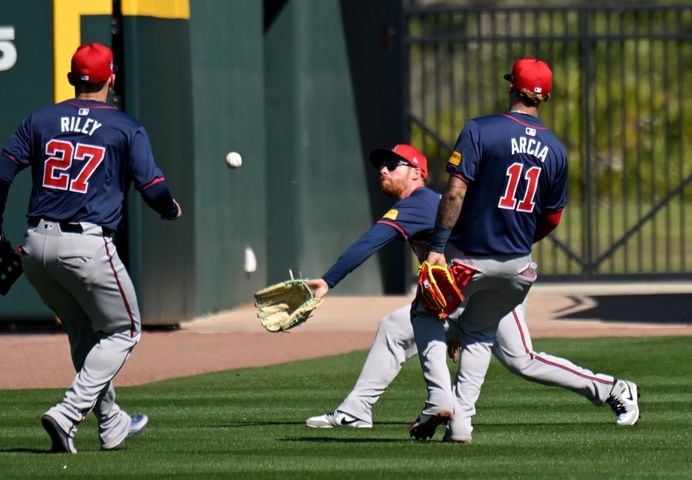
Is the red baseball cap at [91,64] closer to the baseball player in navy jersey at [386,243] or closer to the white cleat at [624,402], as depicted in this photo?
the baseball player in navy jersey at [386,243]

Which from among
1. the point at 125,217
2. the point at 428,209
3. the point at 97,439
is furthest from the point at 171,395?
the point at 125,217

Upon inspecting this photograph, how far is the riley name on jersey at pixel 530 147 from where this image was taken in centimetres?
862

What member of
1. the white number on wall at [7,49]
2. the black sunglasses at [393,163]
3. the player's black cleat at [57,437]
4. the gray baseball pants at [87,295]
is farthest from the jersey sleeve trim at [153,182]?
the white number on wall at [7,49]

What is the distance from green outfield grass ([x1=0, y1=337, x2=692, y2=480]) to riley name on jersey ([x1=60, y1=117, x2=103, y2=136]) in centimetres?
153

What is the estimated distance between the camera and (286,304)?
916cm

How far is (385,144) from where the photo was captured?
64.2 feet

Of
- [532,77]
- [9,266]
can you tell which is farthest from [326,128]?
[532,77]

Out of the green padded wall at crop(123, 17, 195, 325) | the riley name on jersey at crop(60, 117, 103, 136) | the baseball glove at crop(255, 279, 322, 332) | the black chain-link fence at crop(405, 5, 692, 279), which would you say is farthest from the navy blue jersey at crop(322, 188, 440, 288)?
the black chain-link fence at crop(405, 5, 692, 279)

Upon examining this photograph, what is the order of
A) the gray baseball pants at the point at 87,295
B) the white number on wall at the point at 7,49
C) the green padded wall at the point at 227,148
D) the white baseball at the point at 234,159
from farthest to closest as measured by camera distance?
the white baseball at the point at 234,159 < the green padded wall at the point at 227,148 < the white number on wall at the point at 7,49 < the gray baseball pants at the point at 87,295

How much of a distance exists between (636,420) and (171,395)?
3306 millimetres

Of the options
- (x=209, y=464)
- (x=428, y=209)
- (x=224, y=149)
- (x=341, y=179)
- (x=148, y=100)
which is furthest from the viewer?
(x=341, y=179)

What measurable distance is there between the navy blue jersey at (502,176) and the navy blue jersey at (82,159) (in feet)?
4.68

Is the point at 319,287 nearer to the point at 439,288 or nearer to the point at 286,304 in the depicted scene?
the point at 286,304

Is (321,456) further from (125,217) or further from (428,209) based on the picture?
(125,217)
